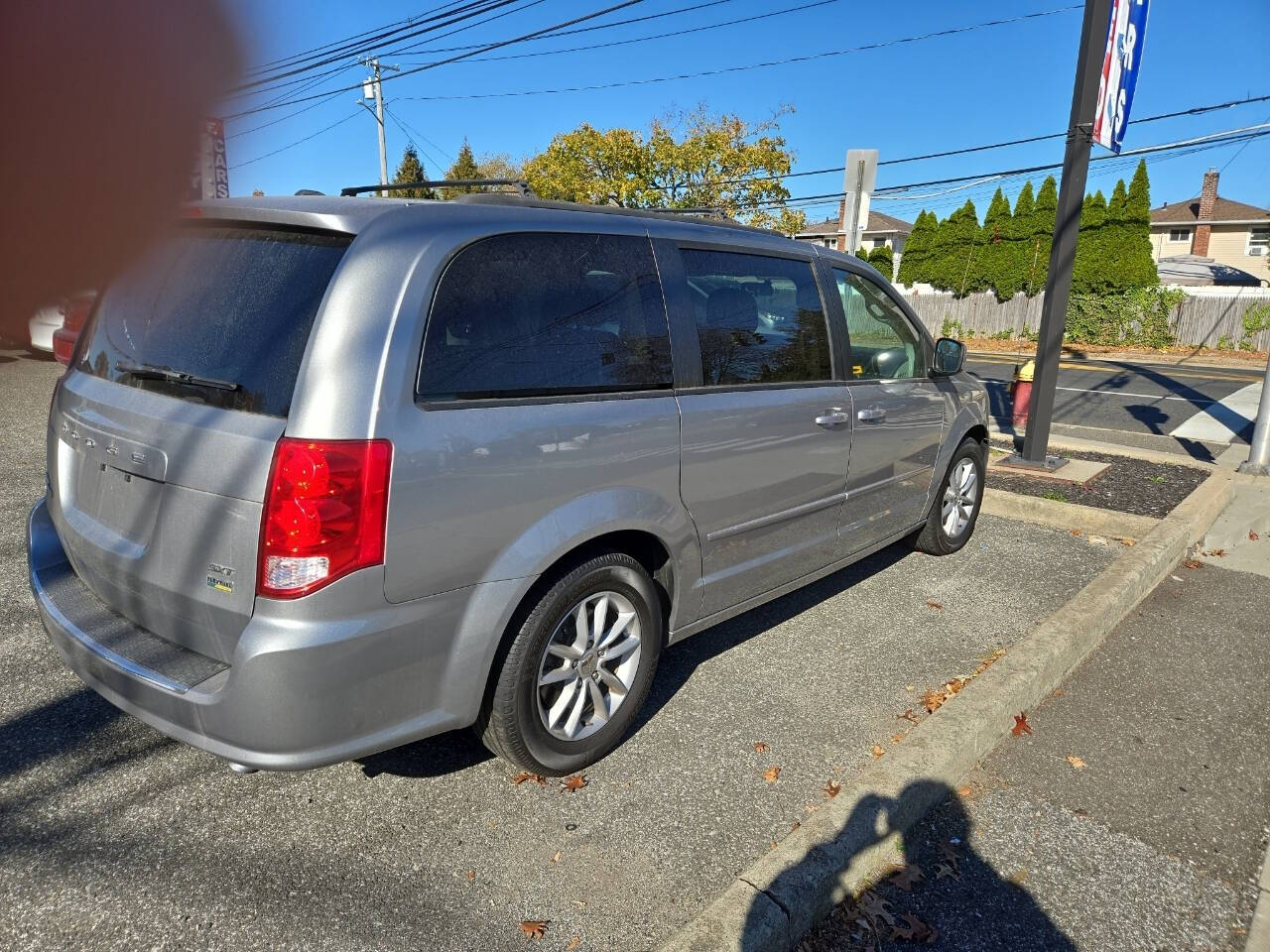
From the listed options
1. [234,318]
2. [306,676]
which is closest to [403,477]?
[306,676]

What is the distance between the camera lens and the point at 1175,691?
3895mm

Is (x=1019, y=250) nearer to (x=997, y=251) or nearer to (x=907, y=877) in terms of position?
(x=997, y=251)

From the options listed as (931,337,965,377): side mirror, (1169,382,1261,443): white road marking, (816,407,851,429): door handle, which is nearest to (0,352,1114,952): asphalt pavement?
(816,407,851,429): door handle

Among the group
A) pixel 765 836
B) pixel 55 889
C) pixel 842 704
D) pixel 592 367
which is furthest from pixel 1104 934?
pixel 55 889

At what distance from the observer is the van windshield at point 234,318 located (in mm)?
2375

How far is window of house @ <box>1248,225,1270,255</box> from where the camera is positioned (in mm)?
41312

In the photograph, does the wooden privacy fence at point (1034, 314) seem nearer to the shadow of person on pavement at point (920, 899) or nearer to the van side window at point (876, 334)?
the van side window at point (876, 334)

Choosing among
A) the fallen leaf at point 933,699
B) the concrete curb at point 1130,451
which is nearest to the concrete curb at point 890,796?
the fallen leaf at point 933,699

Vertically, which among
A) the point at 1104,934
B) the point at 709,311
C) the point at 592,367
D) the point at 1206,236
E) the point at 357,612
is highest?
the point at 1206,236

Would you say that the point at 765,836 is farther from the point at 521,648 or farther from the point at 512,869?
the point at 521,648

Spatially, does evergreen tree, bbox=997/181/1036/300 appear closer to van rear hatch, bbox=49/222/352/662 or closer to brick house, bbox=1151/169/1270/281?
brick house, bbox=1151/169/1270/281

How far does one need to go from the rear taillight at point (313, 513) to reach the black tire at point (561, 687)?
0.68 metres

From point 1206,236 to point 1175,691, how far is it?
49.3 m

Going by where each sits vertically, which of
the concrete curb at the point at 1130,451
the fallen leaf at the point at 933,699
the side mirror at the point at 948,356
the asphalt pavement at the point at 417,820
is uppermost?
the side mirror at the point at 948,356
